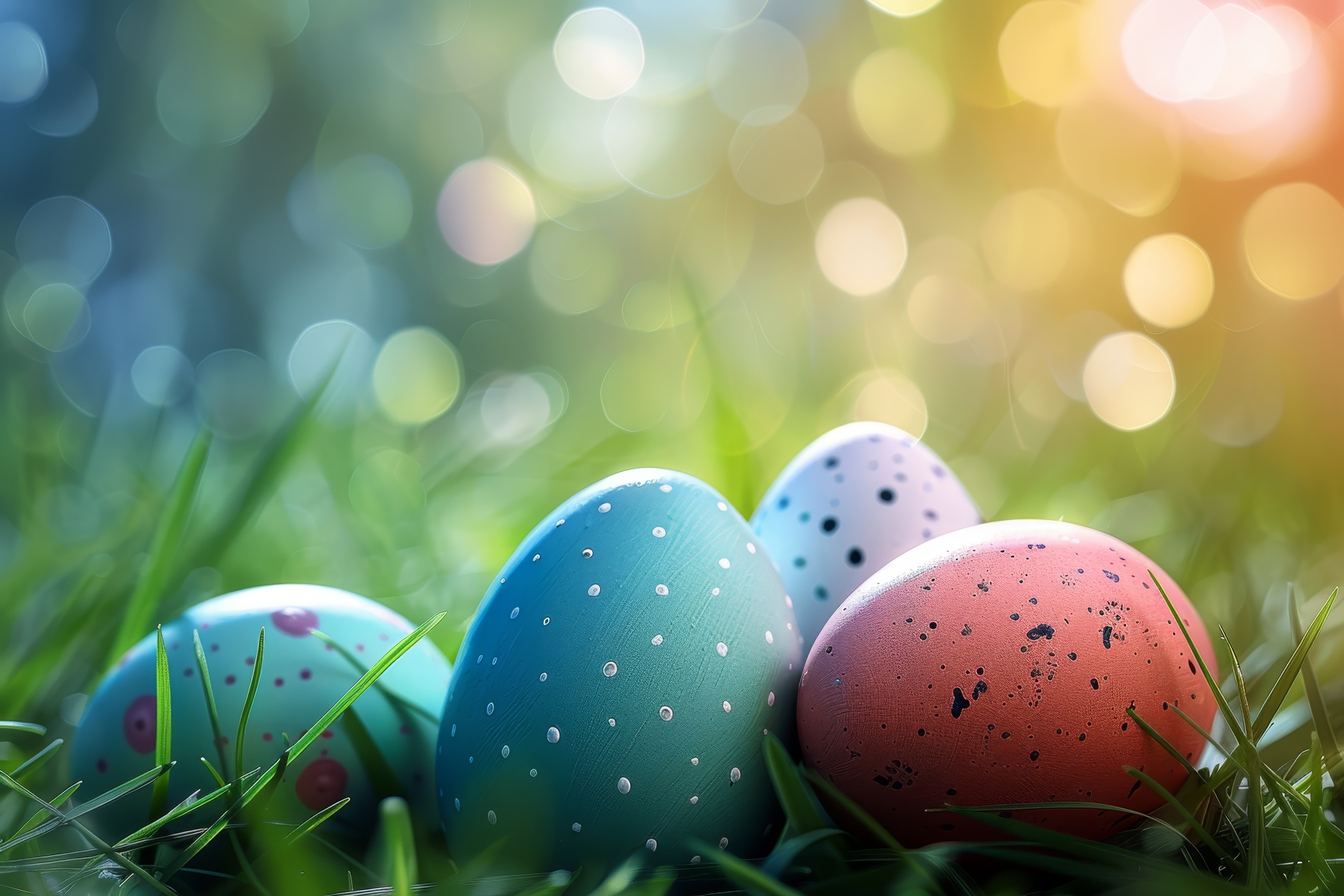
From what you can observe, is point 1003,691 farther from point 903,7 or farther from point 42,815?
point 903,7

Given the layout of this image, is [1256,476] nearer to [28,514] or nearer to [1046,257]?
[1046,257]

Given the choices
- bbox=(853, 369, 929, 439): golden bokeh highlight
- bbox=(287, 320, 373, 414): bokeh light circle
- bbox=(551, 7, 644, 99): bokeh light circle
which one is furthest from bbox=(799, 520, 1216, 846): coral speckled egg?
bbox=(551, 7, 644, 99): bokeh light circle

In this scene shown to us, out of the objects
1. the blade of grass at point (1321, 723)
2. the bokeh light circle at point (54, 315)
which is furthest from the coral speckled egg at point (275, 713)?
the bokeh light circle at point (54, 315)

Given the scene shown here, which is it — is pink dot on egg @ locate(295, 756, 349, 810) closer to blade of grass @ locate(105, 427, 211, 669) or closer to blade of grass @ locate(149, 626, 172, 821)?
blade of grass @ locate(149, 626, 172, 821)

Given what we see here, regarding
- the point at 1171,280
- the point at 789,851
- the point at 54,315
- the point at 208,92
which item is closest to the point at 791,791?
the point at 789,851

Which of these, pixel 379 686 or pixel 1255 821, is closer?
pixel 1255 821

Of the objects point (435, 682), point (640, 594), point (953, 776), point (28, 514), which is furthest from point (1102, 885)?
point (28, 514)
